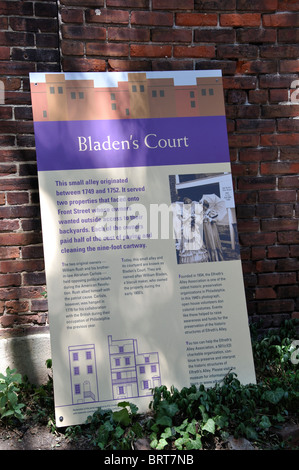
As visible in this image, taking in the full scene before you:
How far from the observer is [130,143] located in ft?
8.36

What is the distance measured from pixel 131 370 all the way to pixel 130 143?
1.29 m

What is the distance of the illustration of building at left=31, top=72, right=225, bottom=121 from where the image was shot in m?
2.47

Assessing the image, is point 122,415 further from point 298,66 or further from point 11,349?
point 298,66

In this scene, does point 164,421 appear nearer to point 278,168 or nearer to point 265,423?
point 265,423

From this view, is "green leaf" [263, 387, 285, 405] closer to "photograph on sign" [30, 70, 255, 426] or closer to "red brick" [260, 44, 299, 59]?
"photograph on sign" [30, 70, 255, 426]

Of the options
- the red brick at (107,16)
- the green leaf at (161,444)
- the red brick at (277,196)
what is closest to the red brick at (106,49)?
the red brick at (107,16)

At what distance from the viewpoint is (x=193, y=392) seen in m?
2.43

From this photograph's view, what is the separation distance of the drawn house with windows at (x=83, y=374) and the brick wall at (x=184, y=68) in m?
0.60

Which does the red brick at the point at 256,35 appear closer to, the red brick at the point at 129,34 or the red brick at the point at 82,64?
the red brick at the point at 129,34

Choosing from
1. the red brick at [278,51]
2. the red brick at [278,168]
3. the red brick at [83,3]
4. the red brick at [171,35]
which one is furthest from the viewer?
the red brick at [278,168]

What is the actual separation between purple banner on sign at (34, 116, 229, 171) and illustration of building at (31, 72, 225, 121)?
0.14ft

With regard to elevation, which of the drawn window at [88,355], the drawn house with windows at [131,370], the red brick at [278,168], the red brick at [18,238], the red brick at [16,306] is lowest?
the drawn house with windows at [131,370]

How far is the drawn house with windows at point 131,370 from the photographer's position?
94.6 inches

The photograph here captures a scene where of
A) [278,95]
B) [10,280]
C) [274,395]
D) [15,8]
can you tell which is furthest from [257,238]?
[15,8]
